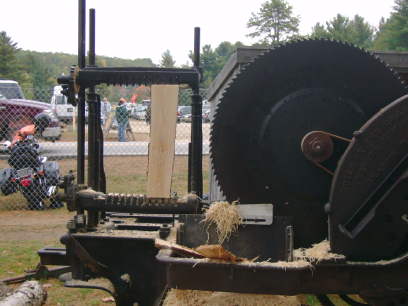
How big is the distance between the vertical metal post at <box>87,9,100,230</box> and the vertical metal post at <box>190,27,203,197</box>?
0.70 metres

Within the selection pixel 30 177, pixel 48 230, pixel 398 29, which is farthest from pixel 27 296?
pixel 398 29

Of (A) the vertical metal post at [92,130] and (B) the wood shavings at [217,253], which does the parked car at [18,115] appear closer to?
(A) the vertical metal post at [92,130]

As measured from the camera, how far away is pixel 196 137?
11.5 feet

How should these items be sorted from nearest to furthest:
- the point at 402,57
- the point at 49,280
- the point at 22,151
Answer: the point at 402,57 < the point at 49,280 < the point at 22,151

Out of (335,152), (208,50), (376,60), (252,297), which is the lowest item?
(252,297)

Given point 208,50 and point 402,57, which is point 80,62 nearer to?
point 402,57

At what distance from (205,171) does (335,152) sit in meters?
9.36

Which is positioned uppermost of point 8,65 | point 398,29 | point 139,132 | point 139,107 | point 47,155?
point 398,29

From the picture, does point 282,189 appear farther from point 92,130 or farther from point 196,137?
point 92,130

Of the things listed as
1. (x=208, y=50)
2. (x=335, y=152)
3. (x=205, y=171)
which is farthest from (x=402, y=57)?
(x=208, y=50)

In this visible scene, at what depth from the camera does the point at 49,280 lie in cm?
529

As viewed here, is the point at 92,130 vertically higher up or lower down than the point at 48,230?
higher up

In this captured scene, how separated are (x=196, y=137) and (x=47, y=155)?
1082cm

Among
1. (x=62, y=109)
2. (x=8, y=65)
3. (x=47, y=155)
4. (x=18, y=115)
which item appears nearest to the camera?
(x=18, y=115)
